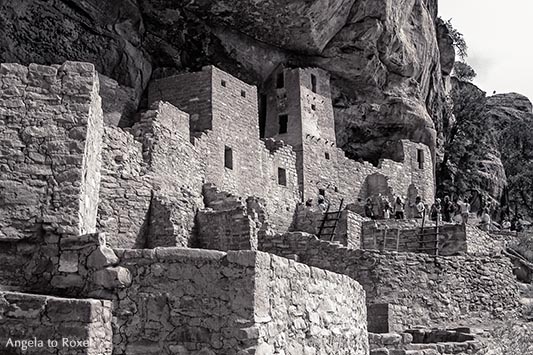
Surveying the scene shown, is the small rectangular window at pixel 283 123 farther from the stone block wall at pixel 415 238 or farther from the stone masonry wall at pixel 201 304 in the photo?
the stone masonry wall at pixel 201 304

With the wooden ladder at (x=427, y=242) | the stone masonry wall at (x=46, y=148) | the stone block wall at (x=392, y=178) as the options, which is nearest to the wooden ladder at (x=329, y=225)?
the wooden ladder at (x=427, y=242)

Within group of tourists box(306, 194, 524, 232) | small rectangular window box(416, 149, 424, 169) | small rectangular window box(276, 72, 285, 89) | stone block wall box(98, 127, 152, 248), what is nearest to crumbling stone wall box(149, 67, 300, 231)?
group of tourists box(306, 194, 524, 232)

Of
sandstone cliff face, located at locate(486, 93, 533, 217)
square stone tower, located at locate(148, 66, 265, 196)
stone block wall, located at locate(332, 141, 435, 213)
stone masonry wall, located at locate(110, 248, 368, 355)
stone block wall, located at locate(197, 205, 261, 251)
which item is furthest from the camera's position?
sandstone cliff face, located at locate(486, 93, 533, 217)

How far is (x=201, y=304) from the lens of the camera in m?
7.60

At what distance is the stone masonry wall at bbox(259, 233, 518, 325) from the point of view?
1656cm

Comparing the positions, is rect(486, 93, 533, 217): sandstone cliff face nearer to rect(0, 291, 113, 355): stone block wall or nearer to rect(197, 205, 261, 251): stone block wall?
rect(197, 205, 261, 251): stone block wall

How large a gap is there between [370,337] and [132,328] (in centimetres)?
567

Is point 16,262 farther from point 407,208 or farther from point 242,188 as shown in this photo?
point 407,208

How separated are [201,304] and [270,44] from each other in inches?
908

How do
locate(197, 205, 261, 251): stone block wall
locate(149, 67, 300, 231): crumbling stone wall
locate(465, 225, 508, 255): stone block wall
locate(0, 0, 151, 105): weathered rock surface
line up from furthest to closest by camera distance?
1. locate(149, 67, 300, 231): crumbling stone wall
2. locate(465, 225, 508, 255): stone block wall
3. locate(0, 0, 151, 105): weathered rock surface
4. locate(197, 205, 261, 251): stone block wall

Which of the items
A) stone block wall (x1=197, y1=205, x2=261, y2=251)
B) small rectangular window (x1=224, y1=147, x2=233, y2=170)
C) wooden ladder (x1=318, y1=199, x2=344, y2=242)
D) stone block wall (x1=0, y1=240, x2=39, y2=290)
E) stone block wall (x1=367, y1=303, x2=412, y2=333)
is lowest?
stone block wall (x1=367, y1=303, x2=412, y2=333)

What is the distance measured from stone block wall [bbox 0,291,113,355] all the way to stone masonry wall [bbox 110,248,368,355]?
26 centimetres

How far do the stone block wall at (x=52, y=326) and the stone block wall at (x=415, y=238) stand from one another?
47.9 feet

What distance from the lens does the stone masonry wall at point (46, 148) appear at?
8.66m
